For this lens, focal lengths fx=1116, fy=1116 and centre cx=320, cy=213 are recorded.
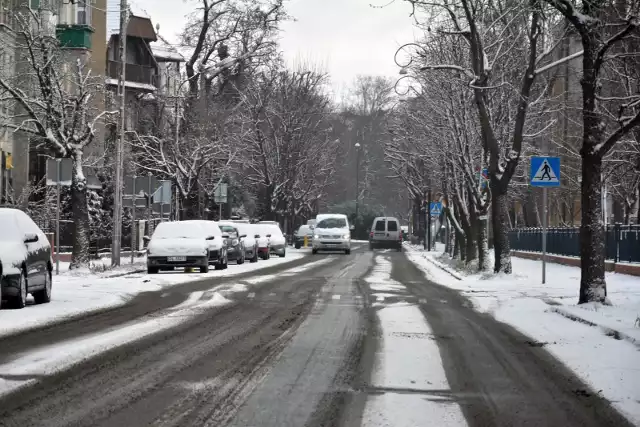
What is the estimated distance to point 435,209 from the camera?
6094 centimetres

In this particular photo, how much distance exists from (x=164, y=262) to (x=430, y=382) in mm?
22838

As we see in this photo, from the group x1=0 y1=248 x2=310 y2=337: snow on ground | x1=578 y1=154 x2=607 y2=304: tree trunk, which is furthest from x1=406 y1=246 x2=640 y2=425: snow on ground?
x1=0 y1=248 x2=310 y2=337: snow on ground

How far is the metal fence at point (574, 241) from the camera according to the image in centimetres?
2977

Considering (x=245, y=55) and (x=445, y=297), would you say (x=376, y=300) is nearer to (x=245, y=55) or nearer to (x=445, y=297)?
(x=445, y=297)

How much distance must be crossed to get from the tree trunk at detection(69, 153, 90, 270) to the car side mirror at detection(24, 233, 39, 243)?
12.5 metres

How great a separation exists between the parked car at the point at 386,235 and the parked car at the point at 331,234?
12.8 m

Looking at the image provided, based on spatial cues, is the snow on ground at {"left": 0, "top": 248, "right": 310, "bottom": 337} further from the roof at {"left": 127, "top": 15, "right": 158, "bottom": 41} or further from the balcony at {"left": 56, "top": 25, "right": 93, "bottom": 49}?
the roof at {"left": 127, "top": 15, "right": 158, "bottom": 41}

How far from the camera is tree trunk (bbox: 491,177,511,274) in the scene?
97.2ft

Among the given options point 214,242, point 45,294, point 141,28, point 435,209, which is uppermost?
point 141,28

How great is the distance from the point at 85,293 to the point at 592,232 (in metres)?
9.59

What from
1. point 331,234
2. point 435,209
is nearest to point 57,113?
point 331,234

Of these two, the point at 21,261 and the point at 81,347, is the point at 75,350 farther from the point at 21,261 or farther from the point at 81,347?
the point at 21,261

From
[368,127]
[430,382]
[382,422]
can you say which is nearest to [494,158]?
[430,382]

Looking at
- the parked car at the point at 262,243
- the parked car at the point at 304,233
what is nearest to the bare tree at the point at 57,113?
the parked car at the point at 262,243
